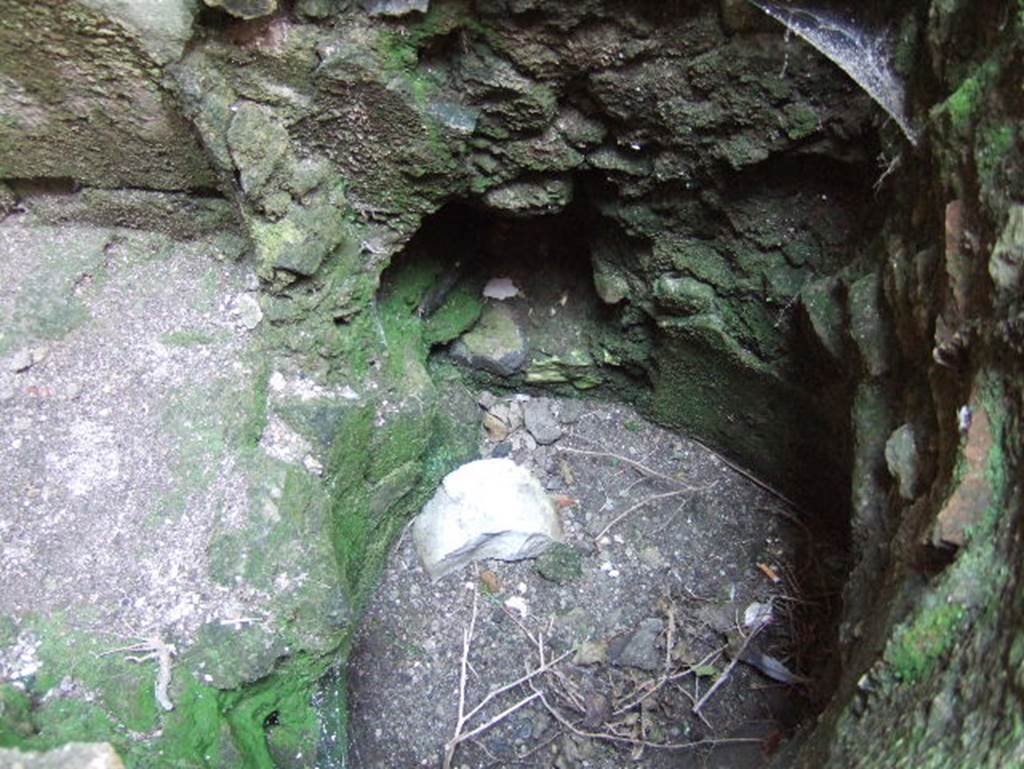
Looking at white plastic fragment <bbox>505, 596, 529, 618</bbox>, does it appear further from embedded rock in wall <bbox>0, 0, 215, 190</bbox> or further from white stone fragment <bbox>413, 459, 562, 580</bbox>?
embedded rock in wall <bbox>0, 0, 215, 190</bbox>

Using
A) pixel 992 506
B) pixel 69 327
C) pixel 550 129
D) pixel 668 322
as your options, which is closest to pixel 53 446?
pixel 69 327

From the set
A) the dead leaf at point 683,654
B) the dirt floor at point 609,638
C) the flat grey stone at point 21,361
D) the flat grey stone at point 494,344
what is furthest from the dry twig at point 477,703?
the flat grey stone at point 21,361

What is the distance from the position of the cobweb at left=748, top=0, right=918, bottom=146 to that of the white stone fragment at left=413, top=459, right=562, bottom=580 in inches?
54.5

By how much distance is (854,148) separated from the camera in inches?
76.2

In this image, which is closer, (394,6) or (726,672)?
(394,6)

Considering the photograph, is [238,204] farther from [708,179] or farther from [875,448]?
[875,448]

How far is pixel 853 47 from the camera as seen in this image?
1770 mm

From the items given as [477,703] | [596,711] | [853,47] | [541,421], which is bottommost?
[477,703]

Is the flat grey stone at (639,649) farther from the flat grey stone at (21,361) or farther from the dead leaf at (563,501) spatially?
the flat grey stone at (21,361)

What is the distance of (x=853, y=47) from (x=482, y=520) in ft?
4.86

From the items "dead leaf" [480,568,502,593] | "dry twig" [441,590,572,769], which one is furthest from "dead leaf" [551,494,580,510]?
"dry twig" [441,590,572,769]

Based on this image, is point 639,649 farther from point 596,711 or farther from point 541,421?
point 541,421

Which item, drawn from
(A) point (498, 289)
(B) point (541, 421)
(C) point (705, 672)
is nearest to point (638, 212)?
(A) point (498, 289)

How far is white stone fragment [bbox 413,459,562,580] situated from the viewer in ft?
8.14
